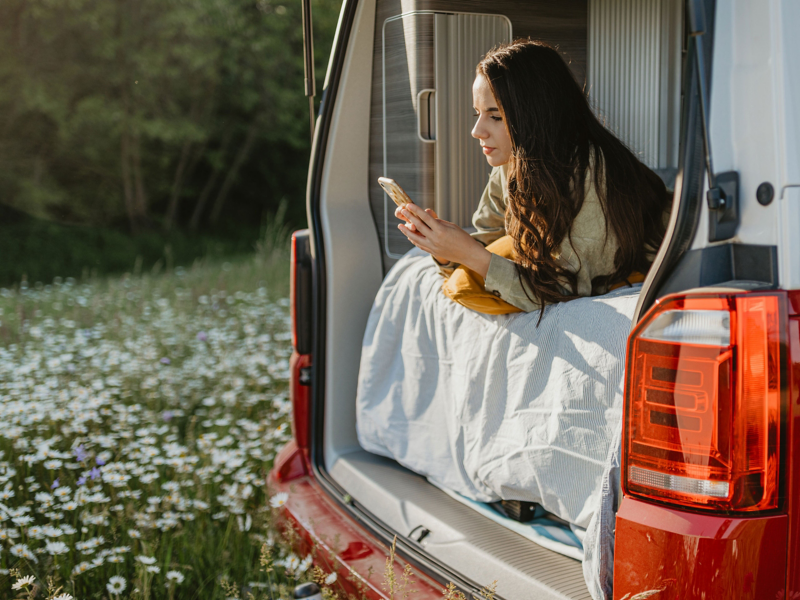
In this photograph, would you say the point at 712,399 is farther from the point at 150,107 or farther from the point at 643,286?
the point at 150,107

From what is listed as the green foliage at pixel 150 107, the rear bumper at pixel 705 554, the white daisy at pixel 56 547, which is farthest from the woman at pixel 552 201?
the green foliage at pixel 150 107

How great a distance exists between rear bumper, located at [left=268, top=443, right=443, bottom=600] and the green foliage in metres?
12.6

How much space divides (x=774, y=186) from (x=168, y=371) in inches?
133

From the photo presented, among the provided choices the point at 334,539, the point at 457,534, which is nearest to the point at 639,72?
the point at 457,534

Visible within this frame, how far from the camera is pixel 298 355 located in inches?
94.2

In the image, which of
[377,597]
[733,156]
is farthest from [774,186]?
[377,597]

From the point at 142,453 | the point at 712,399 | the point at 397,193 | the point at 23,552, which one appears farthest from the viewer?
the point at 142,453

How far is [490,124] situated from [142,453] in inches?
69.5

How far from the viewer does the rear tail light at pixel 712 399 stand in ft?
3.34

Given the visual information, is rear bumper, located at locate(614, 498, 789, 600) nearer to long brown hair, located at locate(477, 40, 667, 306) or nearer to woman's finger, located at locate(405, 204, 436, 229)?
long brown hair, located at locate(477, 40, 667, 306)

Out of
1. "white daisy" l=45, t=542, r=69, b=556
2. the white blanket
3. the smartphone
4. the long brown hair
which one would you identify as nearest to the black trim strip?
the white blanket

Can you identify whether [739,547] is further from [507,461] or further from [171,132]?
[171,132]

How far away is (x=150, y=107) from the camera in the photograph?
14352mm

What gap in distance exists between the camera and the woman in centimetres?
171
